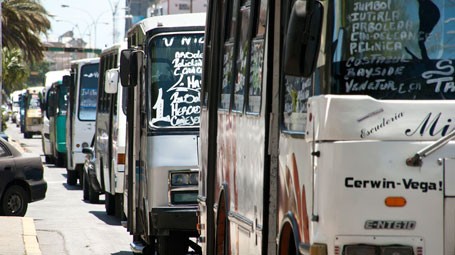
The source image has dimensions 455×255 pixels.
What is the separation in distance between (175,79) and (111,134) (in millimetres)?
6346

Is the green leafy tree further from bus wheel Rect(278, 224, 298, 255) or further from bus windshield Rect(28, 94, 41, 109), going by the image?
bus wheel Rect(278, 224, 298, 255)

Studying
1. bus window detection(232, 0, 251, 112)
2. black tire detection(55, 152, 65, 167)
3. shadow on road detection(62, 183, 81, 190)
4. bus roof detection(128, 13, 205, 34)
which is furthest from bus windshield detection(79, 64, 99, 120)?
bus window detection(232, 0, 251, 112)

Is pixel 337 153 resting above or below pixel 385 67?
below

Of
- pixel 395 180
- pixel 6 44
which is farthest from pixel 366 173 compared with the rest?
pixel 6 44

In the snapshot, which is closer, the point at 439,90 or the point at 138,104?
the point at 439,90

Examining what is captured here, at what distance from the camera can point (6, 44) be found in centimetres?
5475

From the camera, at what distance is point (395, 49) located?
20.6ft

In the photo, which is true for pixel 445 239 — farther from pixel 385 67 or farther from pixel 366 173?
pixel 385 67

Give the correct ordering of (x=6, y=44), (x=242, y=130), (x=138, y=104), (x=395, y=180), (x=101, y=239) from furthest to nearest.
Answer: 1. (x=6, y=44)
2. (x=101, y=239)
3. (x=138, y=104)
4. (x=242, y=130)
5. (x=395, y=180)

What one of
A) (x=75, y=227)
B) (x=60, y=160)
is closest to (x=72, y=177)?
(x=60, y=160)

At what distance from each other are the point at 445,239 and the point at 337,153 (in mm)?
700

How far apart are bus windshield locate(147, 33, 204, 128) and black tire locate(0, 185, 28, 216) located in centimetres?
763

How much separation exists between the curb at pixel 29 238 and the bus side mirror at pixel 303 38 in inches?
355

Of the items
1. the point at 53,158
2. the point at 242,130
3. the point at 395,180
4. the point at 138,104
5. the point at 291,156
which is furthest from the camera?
the point at 53,158
